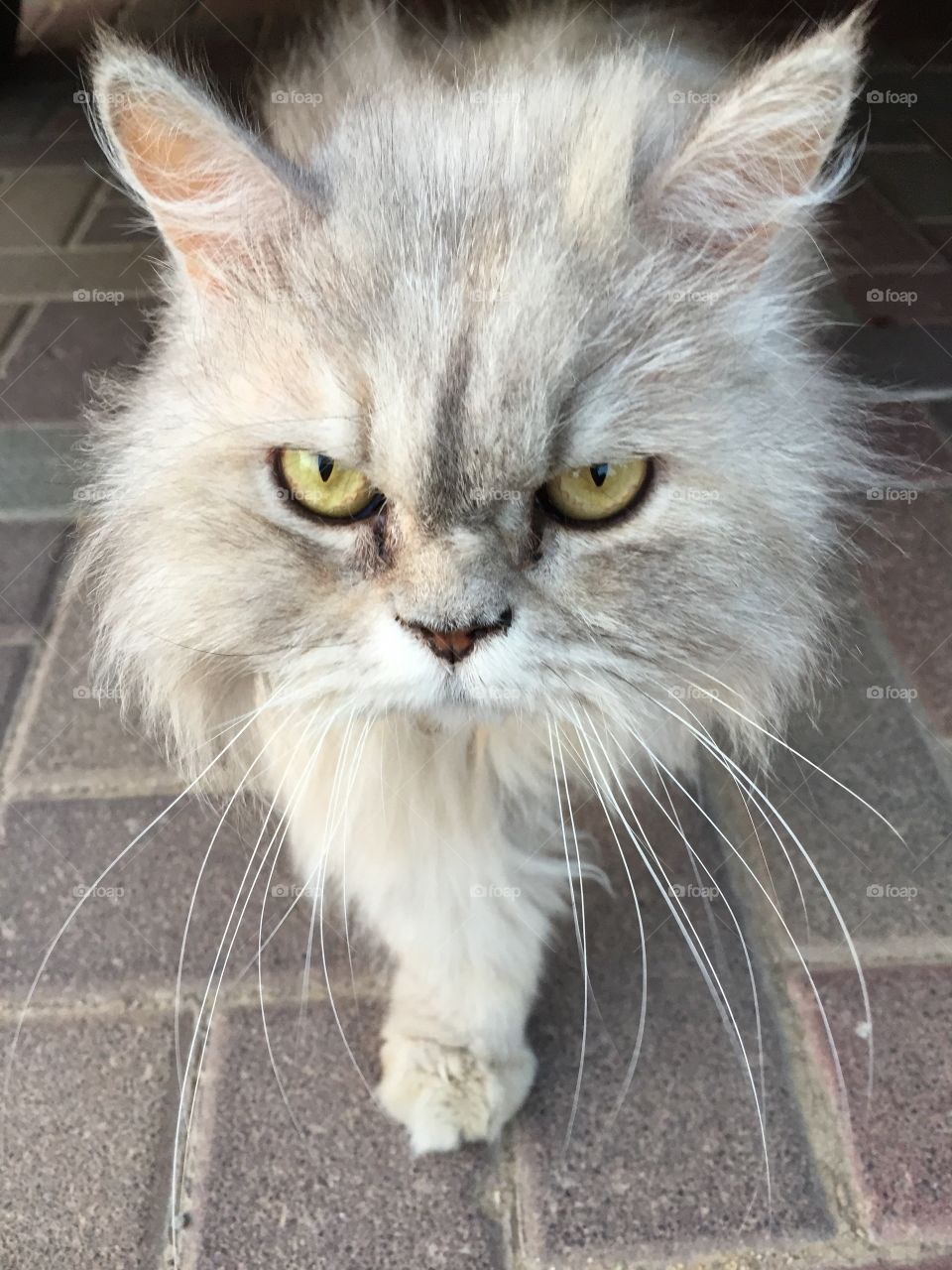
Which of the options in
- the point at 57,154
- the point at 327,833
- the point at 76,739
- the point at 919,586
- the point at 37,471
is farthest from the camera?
the point at 57,154

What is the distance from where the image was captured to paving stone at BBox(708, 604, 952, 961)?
4.53 feet

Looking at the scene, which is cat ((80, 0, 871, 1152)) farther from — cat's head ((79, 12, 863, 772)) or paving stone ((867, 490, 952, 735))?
paving stone ((867, 490, 952, 735))

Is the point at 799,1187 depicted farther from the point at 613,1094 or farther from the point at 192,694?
the point at 192,694

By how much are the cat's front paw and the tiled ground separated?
31mm

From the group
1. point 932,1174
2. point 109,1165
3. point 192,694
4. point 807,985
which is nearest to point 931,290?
point 807,985

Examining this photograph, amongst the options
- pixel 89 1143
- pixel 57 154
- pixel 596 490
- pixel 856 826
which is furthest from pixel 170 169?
pixel 57 154

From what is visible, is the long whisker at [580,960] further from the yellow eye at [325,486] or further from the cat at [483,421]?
the yellow eye at [325,486]

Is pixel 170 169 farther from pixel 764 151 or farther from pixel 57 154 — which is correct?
pixel 57 154

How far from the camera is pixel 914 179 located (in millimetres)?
2574

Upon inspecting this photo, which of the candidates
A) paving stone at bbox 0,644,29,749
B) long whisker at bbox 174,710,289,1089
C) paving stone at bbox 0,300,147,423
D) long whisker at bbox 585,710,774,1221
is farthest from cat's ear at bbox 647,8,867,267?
paving stone at bbox 0,300,147,423

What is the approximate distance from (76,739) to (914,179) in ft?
8.15

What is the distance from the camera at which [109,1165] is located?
3.92 feet

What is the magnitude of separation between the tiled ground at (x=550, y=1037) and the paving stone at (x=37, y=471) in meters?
0.23

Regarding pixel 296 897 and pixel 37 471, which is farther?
pixel 37 471
